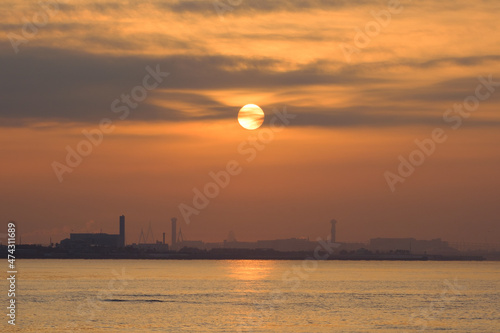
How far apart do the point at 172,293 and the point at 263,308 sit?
29.4 metres

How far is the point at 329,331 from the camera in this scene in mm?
79500

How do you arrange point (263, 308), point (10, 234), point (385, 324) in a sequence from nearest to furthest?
1. point (10, 234)
2. point (385, 324)
3. point (263, 308)

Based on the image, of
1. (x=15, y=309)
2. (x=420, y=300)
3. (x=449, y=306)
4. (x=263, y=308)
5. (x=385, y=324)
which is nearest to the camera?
(x=385, y=324)

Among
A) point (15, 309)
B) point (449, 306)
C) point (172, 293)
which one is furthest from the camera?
point (172, 293)

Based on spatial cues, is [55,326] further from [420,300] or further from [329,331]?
[420,300]

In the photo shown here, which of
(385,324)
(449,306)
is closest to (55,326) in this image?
(385,324)

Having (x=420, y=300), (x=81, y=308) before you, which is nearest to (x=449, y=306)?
(x=420, y=300)

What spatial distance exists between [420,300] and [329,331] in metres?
44.8

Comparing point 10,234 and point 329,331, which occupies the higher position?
point 10,234

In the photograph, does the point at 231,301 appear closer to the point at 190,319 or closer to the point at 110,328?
the point at 190,319

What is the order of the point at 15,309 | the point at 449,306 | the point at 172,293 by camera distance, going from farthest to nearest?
the point at 172,293
the point at 449,306
the point at 15,309

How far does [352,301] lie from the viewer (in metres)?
115

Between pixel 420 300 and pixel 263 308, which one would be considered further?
pixel 420 300

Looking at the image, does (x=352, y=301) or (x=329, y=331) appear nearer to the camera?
(x=329, y=331)
